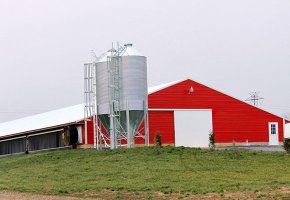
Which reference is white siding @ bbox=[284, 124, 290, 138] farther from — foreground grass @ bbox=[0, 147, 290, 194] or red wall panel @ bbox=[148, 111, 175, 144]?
foreground grass @ bbox=[0, 147, 290, 194]

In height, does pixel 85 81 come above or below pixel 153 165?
above

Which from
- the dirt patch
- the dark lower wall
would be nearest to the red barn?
the dark lower wall

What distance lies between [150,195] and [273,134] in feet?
103

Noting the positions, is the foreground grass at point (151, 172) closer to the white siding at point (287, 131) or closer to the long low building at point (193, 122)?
the long low building at point (193, 122)

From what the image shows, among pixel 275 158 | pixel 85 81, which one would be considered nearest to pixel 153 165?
pixel 275 158

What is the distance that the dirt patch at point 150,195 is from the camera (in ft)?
55.8

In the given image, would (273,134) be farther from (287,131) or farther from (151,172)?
(151,172)

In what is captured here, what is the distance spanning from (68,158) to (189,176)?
1030 cm

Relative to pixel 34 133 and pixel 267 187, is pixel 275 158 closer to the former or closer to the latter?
pixel 267 187

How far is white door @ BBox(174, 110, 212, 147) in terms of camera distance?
148 feet

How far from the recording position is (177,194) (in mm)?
18422

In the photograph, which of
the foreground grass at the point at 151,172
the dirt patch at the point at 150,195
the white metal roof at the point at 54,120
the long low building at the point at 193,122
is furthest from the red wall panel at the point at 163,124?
the dirt patch at the point at 150,195

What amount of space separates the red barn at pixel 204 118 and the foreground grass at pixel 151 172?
13228mm

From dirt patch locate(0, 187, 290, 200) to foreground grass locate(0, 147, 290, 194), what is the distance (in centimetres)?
51
